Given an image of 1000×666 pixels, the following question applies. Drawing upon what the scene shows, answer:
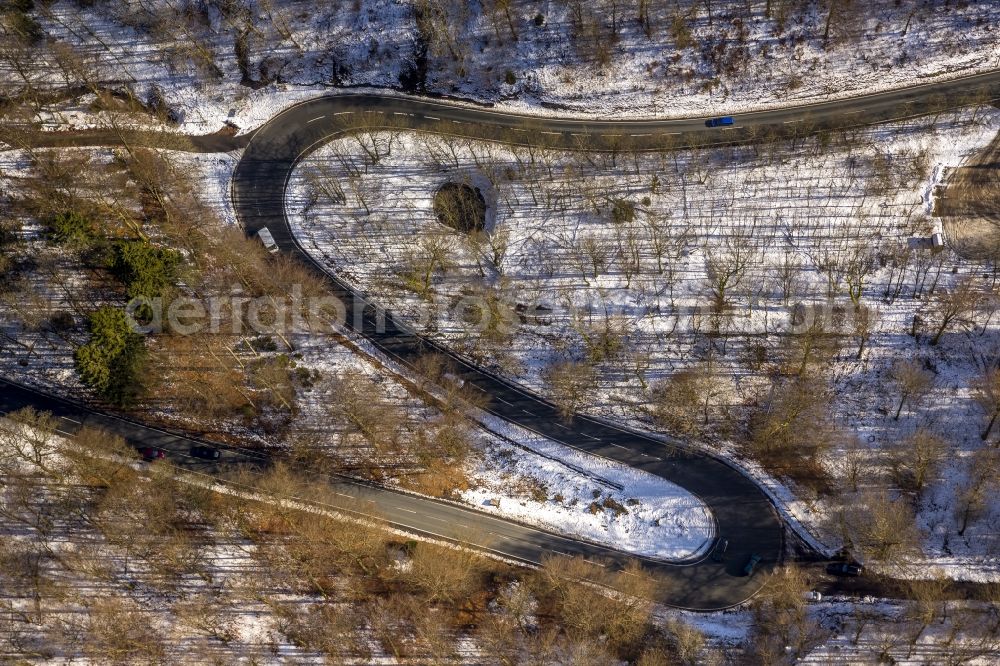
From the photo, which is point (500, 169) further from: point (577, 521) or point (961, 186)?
point (961, 186)

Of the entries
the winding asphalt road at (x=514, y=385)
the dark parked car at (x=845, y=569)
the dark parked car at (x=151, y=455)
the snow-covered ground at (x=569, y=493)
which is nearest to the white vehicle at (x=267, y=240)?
the winding asphalt road at (x=514, y=385)

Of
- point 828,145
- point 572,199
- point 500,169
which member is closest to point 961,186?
point 828,145

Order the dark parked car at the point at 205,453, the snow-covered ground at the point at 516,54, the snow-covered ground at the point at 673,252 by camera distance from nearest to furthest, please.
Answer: the dark parked car at the point at 205,453 < the snow-covered ground at the point at 673,252 < the snow-covered ground at the point at 516,54

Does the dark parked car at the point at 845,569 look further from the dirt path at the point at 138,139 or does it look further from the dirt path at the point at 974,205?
the dirt path at the point at 138,139

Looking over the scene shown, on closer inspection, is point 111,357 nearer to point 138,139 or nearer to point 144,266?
point 144,266

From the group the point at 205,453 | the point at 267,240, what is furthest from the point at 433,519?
the point at 267,240

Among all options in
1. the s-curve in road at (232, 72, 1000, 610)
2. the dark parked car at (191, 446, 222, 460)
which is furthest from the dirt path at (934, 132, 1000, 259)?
the dark parked car at (191, 446, 222, 460)
